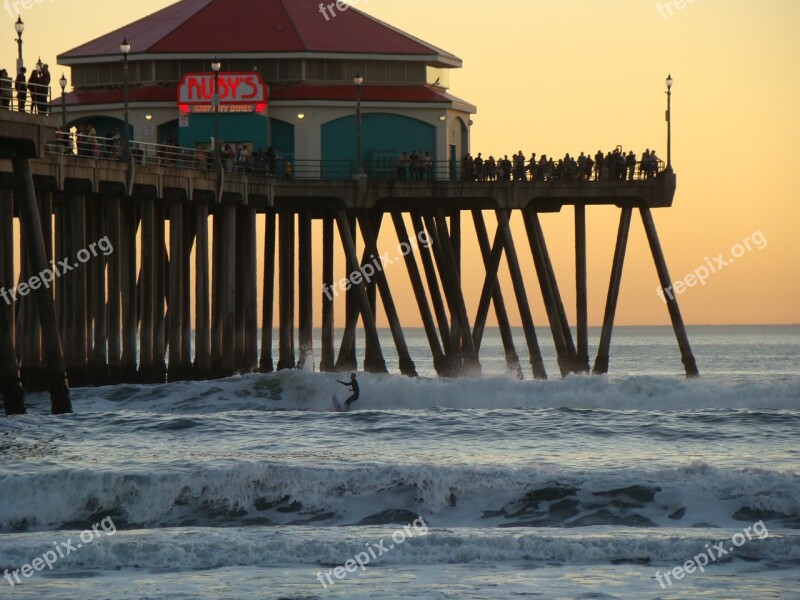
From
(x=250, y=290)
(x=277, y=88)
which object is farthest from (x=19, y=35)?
(x=277, y=88)

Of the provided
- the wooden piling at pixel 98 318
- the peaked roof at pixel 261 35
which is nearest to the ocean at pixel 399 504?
the wooden piling at pixel 98 318

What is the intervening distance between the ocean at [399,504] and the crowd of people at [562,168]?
12197 mm

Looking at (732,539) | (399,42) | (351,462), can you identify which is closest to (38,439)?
(351,462)

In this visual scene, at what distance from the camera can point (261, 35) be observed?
55.9 metres

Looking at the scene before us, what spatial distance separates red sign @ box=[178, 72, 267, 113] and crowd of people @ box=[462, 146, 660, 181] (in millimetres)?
6710

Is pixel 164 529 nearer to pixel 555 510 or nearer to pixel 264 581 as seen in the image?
pixel 264 581

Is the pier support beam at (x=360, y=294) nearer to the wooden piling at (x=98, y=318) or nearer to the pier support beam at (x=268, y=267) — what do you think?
the pier support beam at (x=268, y=267)

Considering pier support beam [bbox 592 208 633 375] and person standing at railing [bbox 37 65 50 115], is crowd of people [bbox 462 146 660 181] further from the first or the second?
person standing at railing [bbox 37 65 50 115]

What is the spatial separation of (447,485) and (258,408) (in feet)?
51.8

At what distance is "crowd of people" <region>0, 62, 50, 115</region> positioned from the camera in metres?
34.1

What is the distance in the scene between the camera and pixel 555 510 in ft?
91.1

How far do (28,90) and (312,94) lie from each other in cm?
1960

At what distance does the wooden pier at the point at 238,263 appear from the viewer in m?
42.4

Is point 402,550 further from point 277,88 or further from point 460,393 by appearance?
point 277,88
